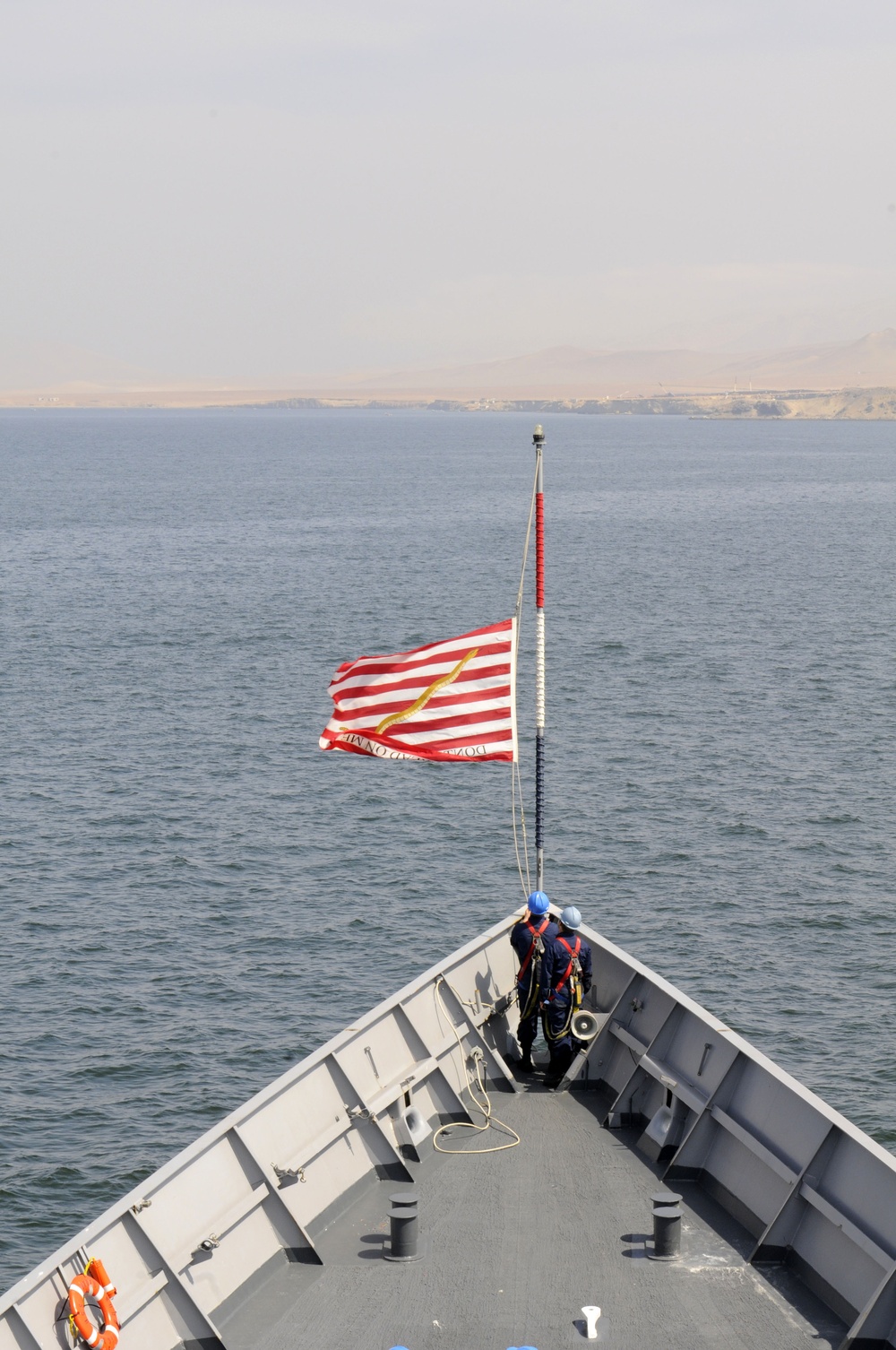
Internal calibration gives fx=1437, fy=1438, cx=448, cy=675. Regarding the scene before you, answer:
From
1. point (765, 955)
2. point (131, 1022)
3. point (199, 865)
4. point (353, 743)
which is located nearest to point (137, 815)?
point (199, 865)

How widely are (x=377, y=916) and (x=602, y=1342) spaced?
2166 centimetres

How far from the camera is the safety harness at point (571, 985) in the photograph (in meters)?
15.4

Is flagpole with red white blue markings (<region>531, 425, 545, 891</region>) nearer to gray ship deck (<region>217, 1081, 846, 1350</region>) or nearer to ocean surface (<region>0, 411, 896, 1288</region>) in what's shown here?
gray ship deck (<region>217, 1081, 846, 1350</region>)

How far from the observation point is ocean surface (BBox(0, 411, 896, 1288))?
25438 millimetres

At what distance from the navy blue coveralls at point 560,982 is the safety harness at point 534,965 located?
0.22ft

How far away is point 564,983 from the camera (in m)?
15.4

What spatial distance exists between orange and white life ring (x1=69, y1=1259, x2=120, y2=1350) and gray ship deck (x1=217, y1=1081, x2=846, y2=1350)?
114 centimetres

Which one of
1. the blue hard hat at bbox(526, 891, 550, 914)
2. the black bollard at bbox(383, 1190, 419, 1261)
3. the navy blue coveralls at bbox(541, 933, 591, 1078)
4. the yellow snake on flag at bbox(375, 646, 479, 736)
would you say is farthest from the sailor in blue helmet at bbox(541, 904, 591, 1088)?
the black bollard at bbox(383, 1190, 419, 1261)

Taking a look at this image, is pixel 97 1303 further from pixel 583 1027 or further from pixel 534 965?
pixel 583 1027

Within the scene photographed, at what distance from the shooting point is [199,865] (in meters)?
35.1

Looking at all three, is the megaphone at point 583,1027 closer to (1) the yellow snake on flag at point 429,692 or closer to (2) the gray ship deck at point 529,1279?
(2) the gray ship deck at point 529,1279

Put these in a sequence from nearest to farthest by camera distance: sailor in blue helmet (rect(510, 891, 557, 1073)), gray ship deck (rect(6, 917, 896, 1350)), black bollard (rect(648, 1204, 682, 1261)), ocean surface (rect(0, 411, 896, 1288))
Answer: gray ship deck (rect(6, 917, 896, 1350)) → black bollard (rect(648, 1204, 682, 1261)) → sailor in blue helmet (rect(510, 891, 557, 1073)) → ocean surface (rect(0, 411, 896, 1288))

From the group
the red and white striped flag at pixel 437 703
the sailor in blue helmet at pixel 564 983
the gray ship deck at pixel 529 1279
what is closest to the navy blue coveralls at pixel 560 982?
the sailor in blue helmet at pixel 564 983

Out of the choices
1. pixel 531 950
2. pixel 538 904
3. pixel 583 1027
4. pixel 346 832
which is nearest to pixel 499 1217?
pixel 583 1027
